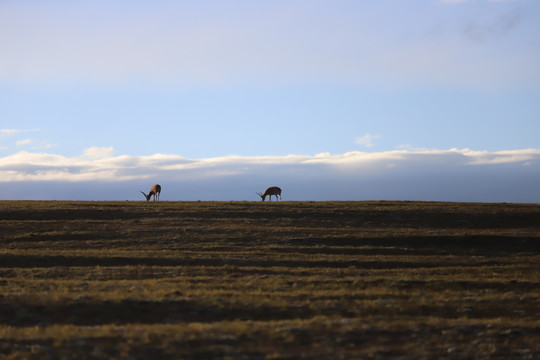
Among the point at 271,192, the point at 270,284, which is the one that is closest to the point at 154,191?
the point at 271,192

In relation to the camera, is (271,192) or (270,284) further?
(271,192)

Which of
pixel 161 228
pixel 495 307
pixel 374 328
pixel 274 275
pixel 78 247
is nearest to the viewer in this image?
pixel 374 328

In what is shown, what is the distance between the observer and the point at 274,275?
29.1 m

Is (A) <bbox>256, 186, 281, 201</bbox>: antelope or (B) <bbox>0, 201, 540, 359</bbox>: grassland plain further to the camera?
(A) <bbox>256, 186, 281, 201</bbox>: antelope

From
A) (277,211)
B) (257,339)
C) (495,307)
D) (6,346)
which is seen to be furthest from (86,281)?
(277,211)

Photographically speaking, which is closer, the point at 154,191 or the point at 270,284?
the point at 270,284

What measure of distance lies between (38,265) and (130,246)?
29.9ft

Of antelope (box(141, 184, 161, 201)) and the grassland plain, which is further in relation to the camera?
antelope (box(141, 184, 161, 201))

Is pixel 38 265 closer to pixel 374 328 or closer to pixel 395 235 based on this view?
pixel 374 328

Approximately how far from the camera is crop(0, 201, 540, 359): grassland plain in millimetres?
16812

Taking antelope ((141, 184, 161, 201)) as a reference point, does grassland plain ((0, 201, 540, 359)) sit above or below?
below

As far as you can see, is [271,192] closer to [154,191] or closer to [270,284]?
[154,191]

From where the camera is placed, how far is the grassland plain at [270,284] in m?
16.8

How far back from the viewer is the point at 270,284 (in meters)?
26.1
